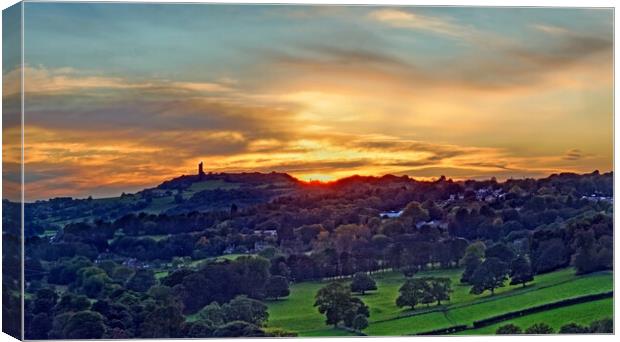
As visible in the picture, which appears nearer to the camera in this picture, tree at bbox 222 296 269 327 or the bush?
tree at bbox 222 296 269 327

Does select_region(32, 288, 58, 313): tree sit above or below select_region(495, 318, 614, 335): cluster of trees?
above

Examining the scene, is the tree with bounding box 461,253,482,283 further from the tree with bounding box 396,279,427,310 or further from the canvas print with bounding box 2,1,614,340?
the tree with bounding box 396,279,427,310

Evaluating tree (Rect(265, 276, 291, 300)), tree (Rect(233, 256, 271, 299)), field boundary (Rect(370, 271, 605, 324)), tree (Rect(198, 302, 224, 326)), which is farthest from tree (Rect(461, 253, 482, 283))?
tree (Rect(198, 302, 224, 326))

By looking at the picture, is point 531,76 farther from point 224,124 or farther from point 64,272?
point 64,272

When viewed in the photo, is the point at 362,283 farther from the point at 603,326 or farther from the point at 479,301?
the point at 603,326

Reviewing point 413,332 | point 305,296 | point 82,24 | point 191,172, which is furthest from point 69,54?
point 413,332

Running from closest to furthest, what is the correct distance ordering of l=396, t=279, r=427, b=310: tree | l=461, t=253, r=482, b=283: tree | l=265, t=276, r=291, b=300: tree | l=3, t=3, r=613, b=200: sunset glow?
l=3, t=3, r=613, b=200: sunset glow, l=265, t=276, r=291, b=300: tree, l=396, t=279, r=427, b=310: tree, l=461, t=253, r=482, b=283: tree
